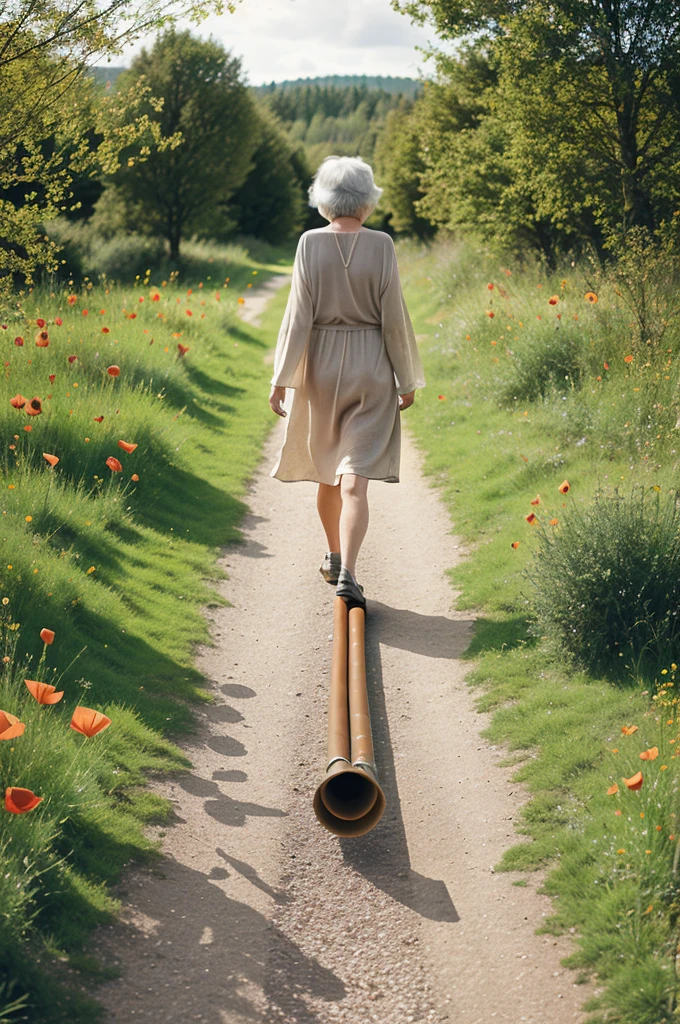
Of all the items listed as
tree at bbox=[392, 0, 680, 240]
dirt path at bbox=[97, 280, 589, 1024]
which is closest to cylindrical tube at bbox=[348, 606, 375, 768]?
dirt path at bbox=[97, 280, 589, 1024]

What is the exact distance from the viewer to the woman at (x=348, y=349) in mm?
5574

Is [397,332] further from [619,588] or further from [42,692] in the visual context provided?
[42,692]

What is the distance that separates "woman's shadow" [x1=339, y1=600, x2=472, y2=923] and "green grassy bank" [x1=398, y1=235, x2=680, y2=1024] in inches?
8.8

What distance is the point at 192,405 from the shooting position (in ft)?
37.0

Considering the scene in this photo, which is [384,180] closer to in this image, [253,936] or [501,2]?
[501,2]

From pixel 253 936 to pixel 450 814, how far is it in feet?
3.69

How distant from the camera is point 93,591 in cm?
576

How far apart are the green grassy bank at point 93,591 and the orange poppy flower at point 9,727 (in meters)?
0.39

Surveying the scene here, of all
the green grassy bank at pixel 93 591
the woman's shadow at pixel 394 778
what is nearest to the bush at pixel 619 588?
the woman's shadow at pixel 394 778

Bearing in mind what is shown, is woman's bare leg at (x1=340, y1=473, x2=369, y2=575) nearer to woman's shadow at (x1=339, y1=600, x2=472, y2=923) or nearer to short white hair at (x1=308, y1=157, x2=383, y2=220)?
woman's shadow at (x1=339, y1=600, x2=472, y2=923)

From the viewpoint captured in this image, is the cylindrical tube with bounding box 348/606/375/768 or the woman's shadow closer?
the woman's shadow

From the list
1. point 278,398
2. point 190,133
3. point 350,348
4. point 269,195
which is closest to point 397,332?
point 350,348

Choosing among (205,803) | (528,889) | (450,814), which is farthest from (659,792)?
(205,803)

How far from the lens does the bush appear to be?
4.93 metres
